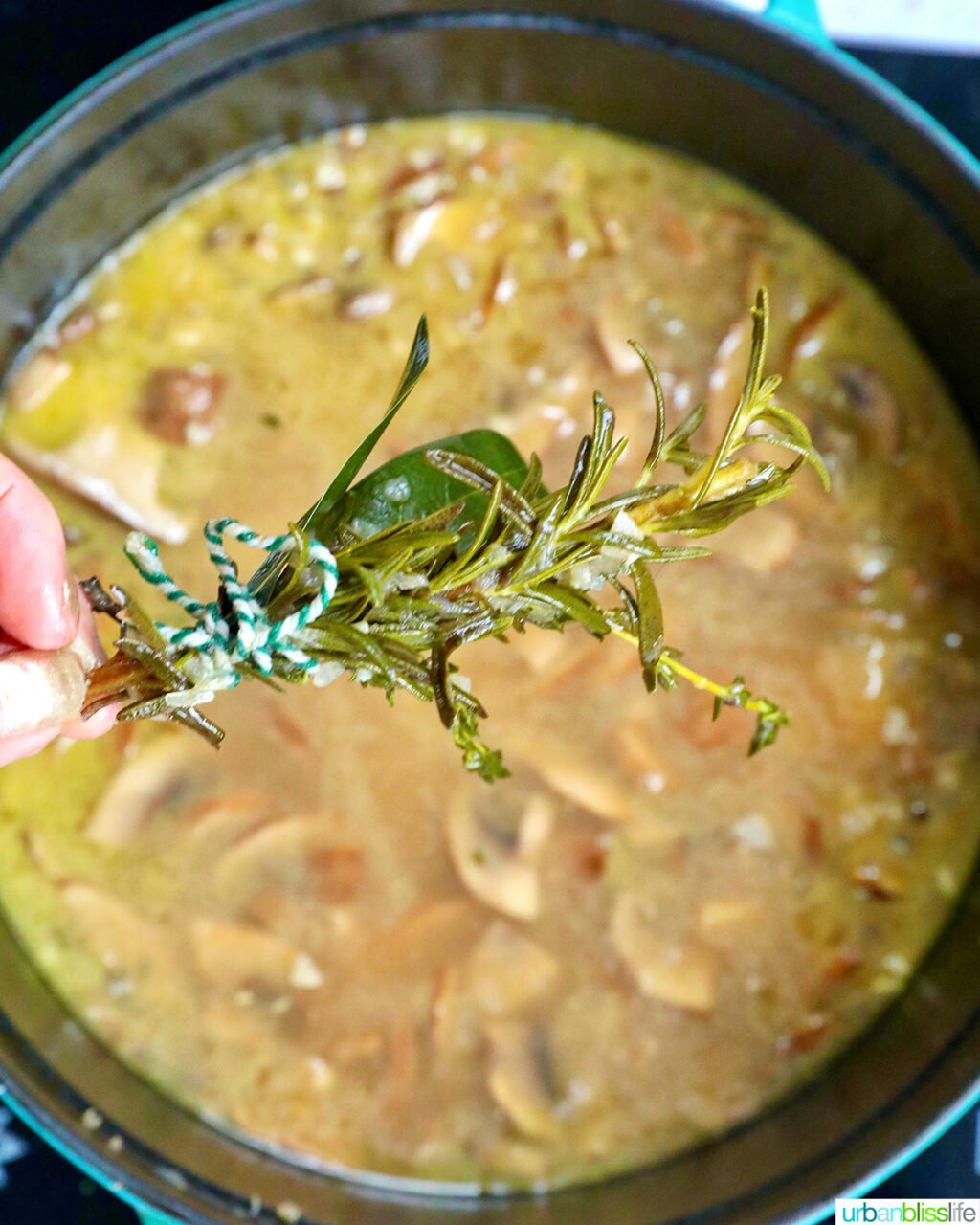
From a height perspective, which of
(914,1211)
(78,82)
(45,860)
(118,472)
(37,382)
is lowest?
(914,1211)

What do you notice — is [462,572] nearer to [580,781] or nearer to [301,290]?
[580,781]

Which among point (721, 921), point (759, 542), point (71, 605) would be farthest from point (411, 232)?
point (721, 921)

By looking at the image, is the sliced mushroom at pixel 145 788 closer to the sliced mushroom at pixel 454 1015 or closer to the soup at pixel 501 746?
the soup at pixel 501 746

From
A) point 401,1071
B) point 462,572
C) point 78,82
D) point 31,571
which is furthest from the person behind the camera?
point 78,82

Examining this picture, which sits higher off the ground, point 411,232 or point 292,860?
point 411,232

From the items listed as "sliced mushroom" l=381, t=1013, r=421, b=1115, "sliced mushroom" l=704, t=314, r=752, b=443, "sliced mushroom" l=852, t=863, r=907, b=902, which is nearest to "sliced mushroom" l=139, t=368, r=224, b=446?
"sliced mushroom" l=704, t=314, r=752, b=443
